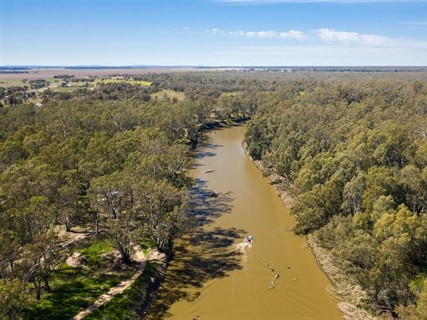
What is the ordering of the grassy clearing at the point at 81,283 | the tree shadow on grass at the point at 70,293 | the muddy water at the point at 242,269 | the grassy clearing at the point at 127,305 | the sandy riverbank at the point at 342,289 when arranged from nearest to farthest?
the tree shadow on grass at the point at 70,293 < the grassy clearing at the point at 81,283 < the grassy clearing at the point at 127,305 < the sandy riverbank at the point at 342,289 < the muddy water at the point at 242,269

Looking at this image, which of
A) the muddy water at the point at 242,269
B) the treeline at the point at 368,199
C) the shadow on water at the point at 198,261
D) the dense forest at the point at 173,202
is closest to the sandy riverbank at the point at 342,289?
the muddy water at the point at 242,269

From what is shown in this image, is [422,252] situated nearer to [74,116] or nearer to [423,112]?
[423,112]

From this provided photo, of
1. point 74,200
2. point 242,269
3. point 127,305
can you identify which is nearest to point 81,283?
point 127,305

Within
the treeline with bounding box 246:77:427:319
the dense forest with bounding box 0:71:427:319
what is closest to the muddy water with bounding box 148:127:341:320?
the dense forest with bounding box 0:71:427:319

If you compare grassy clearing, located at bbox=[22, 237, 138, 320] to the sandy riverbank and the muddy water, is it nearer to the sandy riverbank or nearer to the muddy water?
the muddy water

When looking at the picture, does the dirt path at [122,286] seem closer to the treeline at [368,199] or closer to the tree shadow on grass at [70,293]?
the tree shadow on grass at [70,293]

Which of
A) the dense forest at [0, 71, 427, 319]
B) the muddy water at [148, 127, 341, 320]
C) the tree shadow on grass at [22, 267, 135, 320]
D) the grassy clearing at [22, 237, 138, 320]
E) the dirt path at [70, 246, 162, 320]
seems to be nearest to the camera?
the tree shadow on grass at [22, 267, 135, 320]
